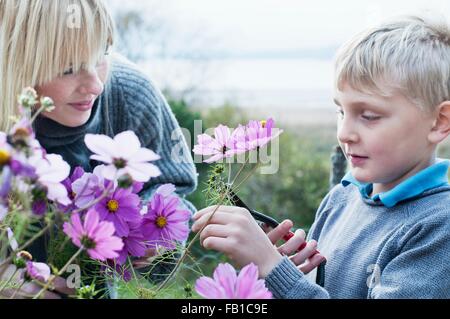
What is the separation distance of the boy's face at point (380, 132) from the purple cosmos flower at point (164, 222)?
30cm

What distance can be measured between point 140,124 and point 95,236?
101 cm

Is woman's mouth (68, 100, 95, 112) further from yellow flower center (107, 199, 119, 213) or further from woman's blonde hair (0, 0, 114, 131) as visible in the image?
yellow flower center (107, 199, 119, 213)

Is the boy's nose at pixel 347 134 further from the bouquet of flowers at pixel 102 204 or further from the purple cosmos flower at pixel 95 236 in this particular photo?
the purple cosmos flower at pixel 95 236

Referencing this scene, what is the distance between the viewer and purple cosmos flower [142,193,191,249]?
0.78 m

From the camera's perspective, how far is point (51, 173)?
593 millimetres

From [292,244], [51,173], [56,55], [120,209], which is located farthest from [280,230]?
[56,55]

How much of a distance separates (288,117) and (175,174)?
3268mm

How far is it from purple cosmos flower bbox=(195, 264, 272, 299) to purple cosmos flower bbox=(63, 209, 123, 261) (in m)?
0.09

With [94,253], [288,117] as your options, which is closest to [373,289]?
[94,253]

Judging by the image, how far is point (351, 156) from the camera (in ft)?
3.31

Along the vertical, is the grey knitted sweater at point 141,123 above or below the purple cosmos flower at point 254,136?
below

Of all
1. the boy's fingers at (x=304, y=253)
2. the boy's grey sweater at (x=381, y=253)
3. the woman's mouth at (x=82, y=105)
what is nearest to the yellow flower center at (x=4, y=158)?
the boy's grey sweater at (x=381, y=253)

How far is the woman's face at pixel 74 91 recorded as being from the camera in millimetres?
1162

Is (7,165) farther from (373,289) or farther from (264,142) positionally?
(373,289)
